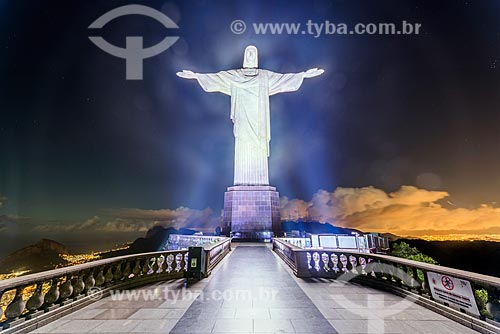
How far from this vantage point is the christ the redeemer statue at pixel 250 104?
21.2m

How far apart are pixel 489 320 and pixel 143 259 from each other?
7.95 m

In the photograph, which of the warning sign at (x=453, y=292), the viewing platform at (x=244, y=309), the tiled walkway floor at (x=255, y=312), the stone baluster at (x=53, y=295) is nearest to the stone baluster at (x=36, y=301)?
the viewing platform at (x=244, y=309)

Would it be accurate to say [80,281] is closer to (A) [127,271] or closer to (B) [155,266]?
(A) [127,271]

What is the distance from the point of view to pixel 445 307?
4.77 m

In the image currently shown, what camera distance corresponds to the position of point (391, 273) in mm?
6523

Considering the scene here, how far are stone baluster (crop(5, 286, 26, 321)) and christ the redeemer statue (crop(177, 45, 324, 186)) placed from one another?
56.1 ft

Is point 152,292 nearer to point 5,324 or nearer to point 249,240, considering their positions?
point 5,324

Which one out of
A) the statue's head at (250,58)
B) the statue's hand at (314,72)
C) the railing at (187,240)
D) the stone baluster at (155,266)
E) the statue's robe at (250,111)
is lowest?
the railing at (187,240)

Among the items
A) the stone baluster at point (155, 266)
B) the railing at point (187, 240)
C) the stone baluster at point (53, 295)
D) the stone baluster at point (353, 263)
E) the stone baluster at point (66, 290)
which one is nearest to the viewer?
the stone baluster at point (53, 295)

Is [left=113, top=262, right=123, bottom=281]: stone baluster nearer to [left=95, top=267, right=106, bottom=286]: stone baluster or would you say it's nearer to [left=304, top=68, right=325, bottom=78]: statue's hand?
[left=95, top=267, right=106, bottom=286]: stone baluster

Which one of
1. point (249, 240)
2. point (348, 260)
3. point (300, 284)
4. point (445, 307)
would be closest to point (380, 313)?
point (445, 307)

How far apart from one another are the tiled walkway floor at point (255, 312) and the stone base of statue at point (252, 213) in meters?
12.5

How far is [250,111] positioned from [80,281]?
18.3 metres

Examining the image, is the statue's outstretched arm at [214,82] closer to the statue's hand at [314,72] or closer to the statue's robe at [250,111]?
the statue's robe at [250,111]
